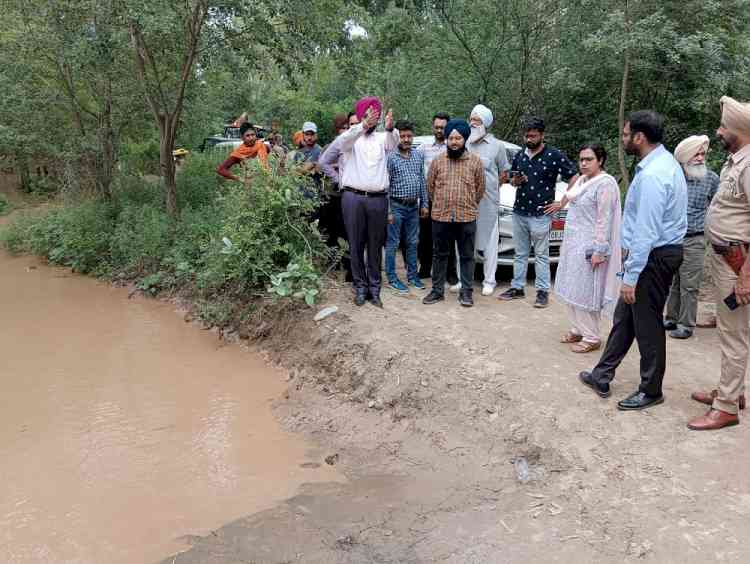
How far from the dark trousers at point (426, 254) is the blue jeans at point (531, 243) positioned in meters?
0.74

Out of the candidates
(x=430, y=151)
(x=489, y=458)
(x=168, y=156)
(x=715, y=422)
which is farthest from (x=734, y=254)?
(x=168, y=156)

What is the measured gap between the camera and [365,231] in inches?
235

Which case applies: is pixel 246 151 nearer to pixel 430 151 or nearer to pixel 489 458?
pixel 430 151

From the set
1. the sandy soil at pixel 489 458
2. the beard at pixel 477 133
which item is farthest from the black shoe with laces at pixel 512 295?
the beard at pixel 477 133

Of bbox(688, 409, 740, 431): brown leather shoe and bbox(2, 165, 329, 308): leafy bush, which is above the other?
bbox(2, 165, 329, 308): leafy bush

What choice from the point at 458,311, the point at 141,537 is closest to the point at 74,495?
the point at 141,537

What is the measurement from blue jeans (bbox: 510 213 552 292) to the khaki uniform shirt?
2354mm

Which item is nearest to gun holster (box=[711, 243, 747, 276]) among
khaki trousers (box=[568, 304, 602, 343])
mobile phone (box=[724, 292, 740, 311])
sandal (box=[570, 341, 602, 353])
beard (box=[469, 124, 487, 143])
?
mobile phone (box=[724, 292, 740, 311])

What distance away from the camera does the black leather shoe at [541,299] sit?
20.5ft

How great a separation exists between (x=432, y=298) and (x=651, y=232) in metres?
2.71

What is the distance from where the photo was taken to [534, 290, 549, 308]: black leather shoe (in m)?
6.25

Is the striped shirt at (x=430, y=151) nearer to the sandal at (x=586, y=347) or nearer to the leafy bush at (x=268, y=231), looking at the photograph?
the leafy bush at (x=268, y=231)

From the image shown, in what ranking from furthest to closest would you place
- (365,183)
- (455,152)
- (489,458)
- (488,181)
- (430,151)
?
1. (430,151)
2. (488,181)
3. (455,152)
4. (365,183)
5. (489,458)

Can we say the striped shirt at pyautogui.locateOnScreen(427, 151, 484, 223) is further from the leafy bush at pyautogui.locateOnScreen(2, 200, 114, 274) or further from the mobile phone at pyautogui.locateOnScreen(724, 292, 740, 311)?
the leafy bush at pyautogui.locateOnScreen(2, 200, 114, 274)
